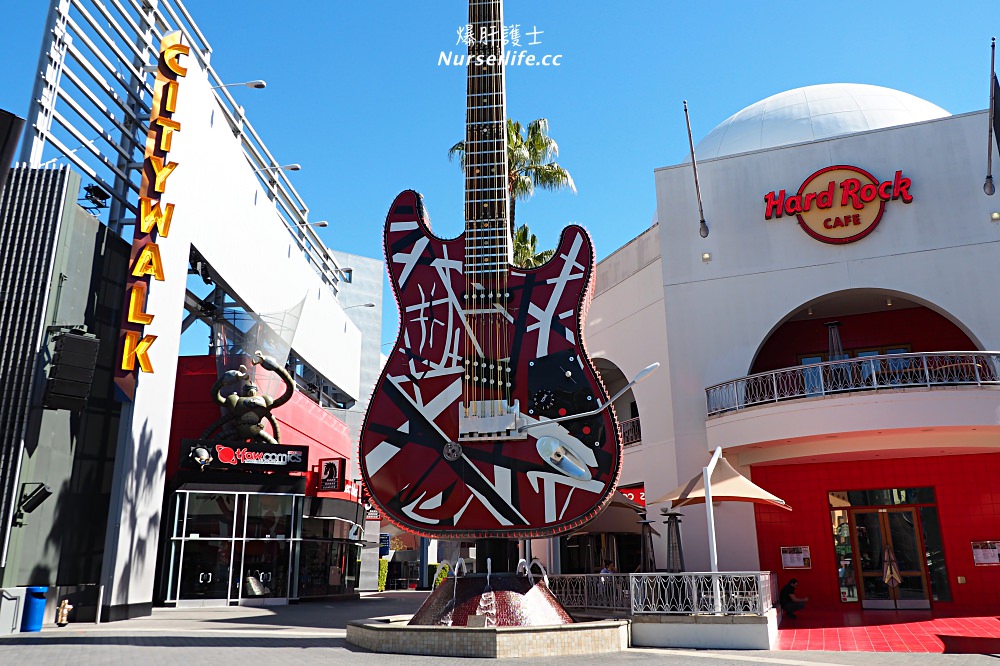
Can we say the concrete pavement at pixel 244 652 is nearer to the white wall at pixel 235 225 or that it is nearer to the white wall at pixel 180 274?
the white wall at pixel 180 274

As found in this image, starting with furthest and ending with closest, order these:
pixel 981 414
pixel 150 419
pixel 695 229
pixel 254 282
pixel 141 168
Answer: pixel 254 282
pixel 695 229
pixel 141 168
pixel 150 419
pixel 981 414

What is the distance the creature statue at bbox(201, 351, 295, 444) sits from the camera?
21.3 meters

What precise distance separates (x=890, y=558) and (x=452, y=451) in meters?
11.7

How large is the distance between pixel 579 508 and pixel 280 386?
14494mm

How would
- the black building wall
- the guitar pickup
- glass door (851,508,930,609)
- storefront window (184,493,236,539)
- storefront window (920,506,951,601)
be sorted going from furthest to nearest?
storefront window (184,493,236,539), glass door (851,508,930,609), storefront window (920,506,951,601), the black building wall, the guitar pickup

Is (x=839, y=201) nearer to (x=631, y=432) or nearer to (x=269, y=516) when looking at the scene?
(x=631, y=432)

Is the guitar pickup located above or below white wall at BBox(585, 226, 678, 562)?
below

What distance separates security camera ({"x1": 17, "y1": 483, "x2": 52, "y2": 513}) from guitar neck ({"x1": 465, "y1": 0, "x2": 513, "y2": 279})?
8.56 metres

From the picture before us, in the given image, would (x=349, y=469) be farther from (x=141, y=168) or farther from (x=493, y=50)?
(x=493, y=50)

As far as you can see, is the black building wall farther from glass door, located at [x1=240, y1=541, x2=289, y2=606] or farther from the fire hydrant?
glass door, located at [x1=240, y1=541, x2=289, y2=606]

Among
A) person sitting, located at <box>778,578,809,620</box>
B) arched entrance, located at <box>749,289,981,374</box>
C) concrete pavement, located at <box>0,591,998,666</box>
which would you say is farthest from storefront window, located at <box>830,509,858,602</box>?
concrete pavement, located at <box>0,591,998,666</box>

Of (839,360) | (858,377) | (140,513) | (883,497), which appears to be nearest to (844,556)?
(883,497)

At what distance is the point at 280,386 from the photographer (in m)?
23.0

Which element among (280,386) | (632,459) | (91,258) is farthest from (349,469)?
(91,258)
